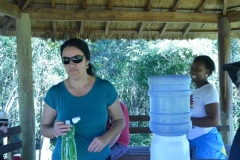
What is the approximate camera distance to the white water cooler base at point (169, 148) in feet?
4.01

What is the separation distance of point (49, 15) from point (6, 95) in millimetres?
6050

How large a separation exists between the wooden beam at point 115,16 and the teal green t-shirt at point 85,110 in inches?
137

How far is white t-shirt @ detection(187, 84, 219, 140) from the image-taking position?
2.67 meters

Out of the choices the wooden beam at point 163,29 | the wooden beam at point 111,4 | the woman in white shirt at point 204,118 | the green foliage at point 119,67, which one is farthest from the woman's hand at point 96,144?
the green foliage at point 119,67

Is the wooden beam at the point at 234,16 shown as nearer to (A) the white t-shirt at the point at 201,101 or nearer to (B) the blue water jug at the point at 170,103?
(A) the white t-shirt at the point at 201,101

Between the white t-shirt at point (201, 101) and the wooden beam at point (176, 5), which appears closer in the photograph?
the white t-shirt at point (201, 101)

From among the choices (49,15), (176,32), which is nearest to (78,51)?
(49,15)

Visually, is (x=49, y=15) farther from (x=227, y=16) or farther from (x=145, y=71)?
(x=145, y=71)

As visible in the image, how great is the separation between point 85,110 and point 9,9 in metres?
3.13

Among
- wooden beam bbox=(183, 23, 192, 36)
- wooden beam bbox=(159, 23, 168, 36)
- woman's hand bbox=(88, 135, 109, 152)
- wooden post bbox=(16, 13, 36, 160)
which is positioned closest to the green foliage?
wooden beam bbox=(183, 23, 192, 36)

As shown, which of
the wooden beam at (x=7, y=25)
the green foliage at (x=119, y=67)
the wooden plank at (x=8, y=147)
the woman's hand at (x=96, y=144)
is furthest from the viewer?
the green foliage at (x=119, y=67)

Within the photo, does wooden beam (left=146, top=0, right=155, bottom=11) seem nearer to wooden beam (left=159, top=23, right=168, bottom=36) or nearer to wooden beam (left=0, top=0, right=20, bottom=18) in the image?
wooden beam (left=159, top=23, right=168, bottom=36)

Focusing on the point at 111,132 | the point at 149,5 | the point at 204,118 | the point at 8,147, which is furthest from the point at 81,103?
the point at 149,5

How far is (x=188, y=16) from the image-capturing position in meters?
5.82
